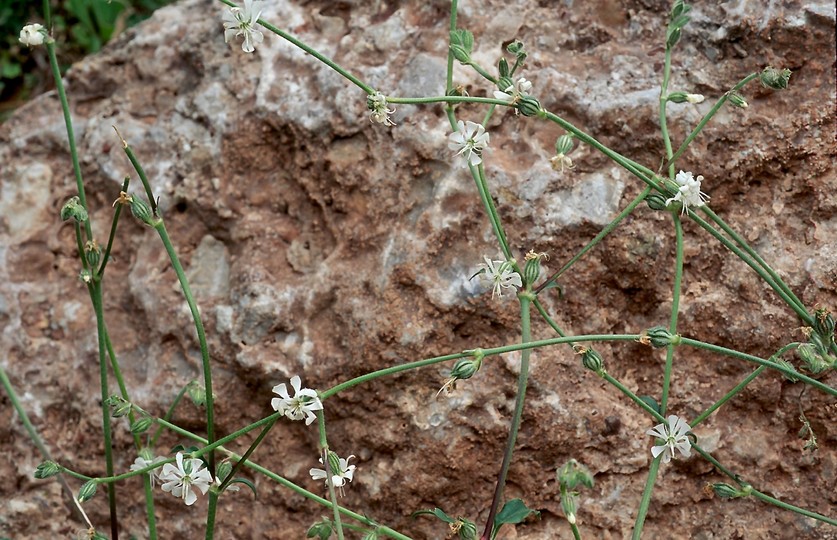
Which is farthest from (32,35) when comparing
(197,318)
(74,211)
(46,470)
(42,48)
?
(42,48)

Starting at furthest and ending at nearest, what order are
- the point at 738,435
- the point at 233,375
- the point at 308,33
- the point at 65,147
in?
the point at 65,147
the point at 308,33
the point at 233,375
the point at 738,435

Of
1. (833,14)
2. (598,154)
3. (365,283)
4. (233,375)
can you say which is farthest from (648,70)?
(233,375)

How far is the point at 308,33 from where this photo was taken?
1.91 meters

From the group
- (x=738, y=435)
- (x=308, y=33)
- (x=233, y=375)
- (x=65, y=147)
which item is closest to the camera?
(x=738, y=435)

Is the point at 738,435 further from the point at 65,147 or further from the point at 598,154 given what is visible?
the point at 65,147

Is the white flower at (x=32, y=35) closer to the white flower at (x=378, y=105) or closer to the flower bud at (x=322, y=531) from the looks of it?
the white flower at (x=378, y=105)

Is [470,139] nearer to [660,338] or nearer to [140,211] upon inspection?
[660,338]

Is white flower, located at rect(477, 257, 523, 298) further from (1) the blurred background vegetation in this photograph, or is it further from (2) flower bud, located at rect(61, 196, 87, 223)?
(1) the blurred background vegetation

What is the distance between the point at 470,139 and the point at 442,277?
326 millimetres

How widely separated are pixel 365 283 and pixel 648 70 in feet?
2.14

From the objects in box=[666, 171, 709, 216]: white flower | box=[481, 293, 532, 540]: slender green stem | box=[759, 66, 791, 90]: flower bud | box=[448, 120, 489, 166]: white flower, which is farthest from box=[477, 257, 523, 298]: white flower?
box=[759, 66, 791, 90]: flower bud

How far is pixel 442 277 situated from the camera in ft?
5.40

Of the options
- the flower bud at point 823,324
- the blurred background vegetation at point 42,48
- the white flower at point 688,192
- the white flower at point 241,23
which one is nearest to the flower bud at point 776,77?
the white flower at point 688,192

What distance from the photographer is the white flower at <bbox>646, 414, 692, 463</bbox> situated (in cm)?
137
